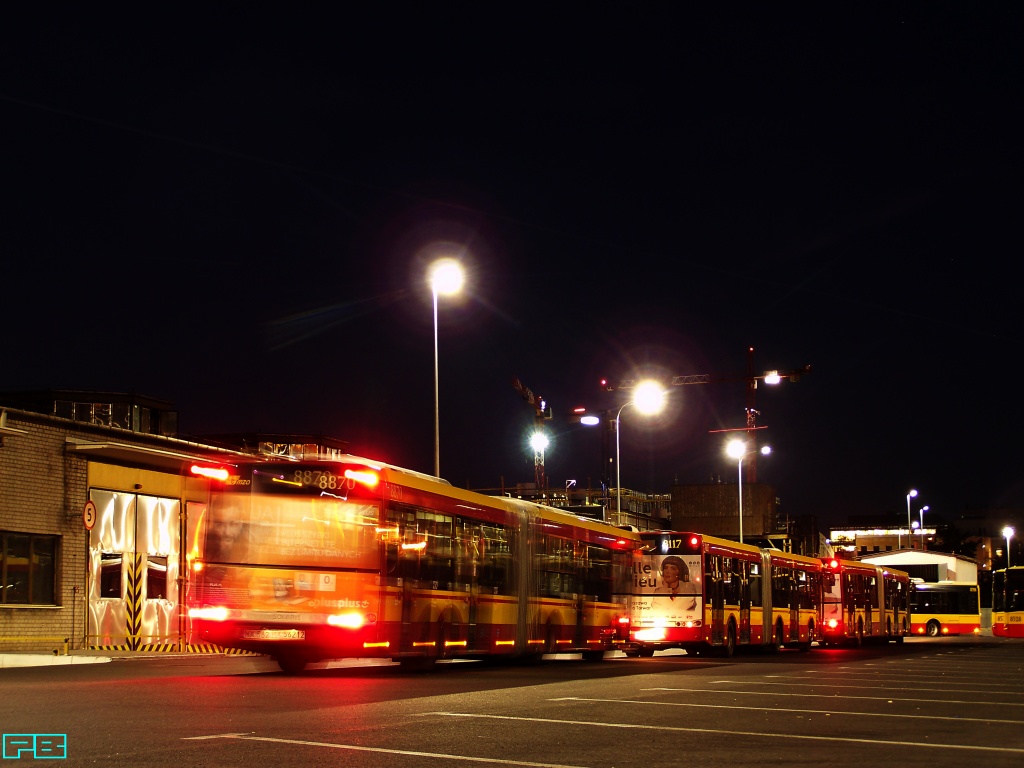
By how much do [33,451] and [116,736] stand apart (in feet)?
73.9

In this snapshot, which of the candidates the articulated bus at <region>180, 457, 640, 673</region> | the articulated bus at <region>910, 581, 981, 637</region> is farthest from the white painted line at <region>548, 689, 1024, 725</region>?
the articulated bus at <region>910, 581, 981, 637</region>

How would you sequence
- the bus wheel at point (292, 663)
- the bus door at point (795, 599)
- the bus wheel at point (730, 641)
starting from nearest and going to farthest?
1. the bus wheel at point (292, 663)
2. the bus wheel at point (730, 641)
3. the bus door at point (795, 599)

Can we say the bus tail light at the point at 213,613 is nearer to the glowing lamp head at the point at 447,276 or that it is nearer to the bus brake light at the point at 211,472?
the bus brake light at the point at 211,472

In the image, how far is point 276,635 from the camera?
Answer: 20844 mm

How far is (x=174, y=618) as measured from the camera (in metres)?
38.4

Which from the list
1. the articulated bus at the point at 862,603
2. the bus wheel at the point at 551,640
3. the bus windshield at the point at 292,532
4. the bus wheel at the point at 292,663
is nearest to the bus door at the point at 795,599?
the articulated bus at the point at 862,603

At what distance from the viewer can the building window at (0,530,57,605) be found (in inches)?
1233

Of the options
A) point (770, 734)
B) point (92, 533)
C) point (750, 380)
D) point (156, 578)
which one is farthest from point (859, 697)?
point (750, 380)

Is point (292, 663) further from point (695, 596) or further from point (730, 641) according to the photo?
point (730, 641)

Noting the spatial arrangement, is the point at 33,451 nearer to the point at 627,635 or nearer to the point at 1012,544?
the point at 627,635
